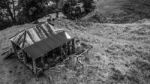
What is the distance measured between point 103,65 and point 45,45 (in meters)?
4.35

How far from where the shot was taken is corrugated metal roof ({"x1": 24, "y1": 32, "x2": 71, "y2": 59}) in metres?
9.28

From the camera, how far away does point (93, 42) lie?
45.6 feet

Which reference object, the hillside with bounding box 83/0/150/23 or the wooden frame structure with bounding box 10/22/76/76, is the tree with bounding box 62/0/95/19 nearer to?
the hillside with bounding box 83/0/150/23

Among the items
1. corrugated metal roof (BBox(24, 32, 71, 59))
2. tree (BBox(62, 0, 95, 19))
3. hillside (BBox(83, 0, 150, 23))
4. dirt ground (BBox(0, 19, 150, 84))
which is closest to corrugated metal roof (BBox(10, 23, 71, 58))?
corrugated metal roof (BBox(24, 32, 71, 59))

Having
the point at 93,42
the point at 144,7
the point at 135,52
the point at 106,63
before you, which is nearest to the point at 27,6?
the point at 93,42

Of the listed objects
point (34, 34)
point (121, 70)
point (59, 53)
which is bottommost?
point (121, 70)

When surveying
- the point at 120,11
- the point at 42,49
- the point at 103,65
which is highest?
the point at 42,49

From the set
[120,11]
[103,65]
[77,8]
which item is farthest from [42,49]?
[120,11]

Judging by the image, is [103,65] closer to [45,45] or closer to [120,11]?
[45,45]

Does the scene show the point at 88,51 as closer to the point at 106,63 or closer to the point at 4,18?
the point at 106,63

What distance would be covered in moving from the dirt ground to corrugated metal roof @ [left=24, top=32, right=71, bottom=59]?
68.4 inches

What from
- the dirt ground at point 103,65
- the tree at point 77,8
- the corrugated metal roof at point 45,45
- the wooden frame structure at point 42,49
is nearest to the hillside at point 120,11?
the tree at point 77,8

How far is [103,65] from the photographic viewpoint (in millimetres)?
10812

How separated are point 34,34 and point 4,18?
585 inches
